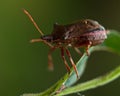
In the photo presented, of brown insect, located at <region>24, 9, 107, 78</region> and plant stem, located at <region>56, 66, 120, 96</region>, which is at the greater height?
brown insect, located at <region>24, 9, 107, 78</region>

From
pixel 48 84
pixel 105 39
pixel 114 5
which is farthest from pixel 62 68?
pixel 105 39

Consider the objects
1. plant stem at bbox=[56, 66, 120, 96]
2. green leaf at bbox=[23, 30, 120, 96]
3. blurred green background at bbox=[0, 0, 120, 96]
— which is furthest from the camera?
blurred green background at bbox=[0, 0, 120, 96]

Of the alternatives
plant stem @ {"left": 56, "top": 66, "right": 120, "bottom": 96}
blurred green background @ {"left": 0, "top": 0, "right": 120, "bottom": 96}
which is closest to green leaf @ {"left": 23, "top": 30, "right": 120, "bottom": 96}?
plant stem @ {"left": 56, "top": 66, "right": 120, "bottom": 96}

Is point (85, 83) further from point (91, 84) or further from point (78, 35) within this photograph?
point (78, 35)

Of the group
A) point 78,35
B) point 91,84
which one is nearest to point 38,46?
point 78,35

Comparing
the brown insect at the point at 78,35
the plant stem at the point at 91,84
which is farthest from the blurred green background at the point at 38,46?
the plant stem at the point at 91,84

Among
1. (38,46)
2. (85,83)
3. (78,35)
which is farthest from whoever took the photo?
(38,46)

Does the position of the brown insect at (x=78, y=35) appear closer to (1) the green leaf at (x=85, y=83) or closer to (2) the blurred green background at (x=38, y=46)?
(1) the green leaf at (x=85, y=83)

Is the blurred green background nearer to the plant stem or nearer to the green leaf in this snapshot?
the green leaf

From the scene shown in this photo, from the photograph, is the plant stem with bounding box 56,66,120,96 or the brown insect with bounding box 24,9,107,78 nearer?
the plant stem with bounding box 56,66,120,96
